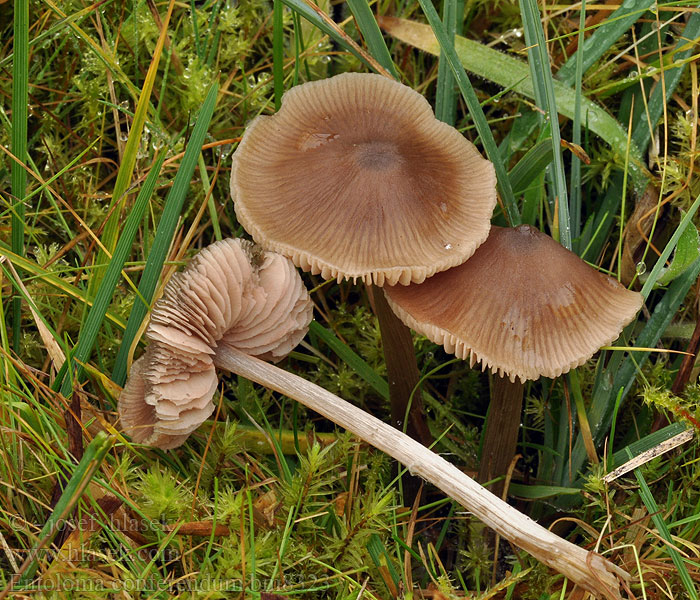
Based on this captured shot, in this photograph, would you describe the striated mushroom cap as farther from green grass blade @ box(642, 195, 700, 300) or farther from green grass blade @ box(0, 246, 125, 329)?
green grass blade @ box(642, 195, 700, 300)

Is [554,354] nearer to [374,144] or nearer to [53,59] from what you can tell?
[374,144]

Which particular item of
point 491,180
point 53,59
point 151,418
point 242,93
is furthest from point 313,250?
point 53,59

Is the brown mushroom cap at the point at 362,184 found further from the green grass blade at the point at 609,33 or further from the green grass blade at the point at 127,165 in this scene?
the green grass blade at the point at 609,33

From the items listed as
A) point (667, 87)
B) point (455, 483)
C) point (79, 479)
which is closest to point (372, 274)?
point (455, 483)

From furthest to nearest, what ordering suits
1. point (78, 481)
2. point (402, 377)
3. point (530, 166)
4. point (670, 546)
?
point (402, 377), point (530, 166), point (670, 546), point (78, 481)

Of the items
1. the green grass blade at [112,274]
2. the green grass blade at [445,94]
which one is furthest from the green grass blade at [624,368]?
the green grass blade at [112,274]

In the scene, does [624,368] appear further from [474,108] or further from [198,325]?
[198,325]

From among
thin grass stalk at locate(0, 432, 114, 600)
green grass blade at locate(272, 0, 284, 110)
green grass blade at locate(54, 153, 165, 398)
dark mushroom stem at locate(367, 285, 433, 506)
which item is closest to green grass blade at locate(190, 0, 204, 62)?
green grass blade at locate(272, 0, 284, 110)
